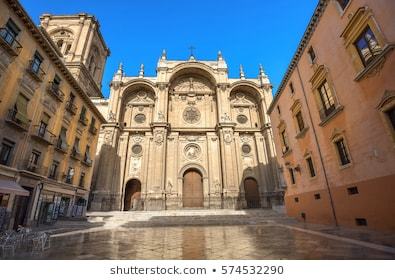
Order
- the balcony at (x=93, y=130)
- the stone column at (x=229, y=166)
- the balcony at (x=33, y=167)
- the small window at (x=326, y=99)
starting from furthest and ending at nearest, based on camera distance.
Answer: the stone column at (x=229, y=166) → the balcony at (x=93, y=130) → the balcony at (x=33, y=167) → the small window at (x=326, y=99)

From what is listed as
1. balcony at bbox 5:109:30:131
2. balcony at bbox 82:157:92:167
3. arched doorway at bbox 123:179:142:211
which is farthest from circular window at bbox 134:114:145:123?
balcony at bbox 5:109:30:131

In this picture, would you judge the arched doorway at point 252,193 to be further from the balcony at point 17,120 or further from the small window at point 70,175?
the balcony at point 17,120

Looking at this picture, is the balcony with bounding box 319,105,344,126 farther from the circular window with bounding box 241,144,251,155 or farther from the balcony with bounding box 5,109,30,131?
the balcony with bounding box 5,109,30,131

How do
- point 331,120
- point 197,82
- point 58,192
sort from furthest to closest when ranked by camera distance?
point 197,82 → point 58,192 → point 331,120

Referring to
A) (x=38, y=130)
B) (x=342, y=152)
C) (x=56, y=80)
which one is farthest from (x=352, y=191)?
(x=56, y=80)

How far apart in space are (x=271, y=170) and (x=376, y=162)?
18.1m

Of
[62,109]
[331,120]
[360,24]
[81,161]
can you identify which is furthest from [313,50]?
[81,161]

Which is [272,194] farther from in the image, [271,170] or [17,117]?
[17,117]

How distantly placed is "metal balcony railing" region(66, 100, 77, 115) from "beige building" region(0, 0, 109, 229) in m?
0.07

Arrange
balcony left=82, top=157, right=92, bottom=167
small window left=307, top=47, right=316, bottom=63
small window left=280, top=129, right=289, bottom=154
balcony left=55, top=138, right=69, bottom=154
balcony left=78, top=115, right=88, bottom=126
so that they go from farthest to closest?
balcony left=82, top=157, right=92, bottom=167 → balcony left=78, top=115, right=88, bottom=126 → small window left=280, top=129, right=289, bottom=154 → balcony left=55, top=138, right=69, bottom=154 → small window left=307, top=47, right=316, bottom=63

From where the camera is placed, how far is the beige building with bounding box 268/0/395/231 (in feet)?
24.4

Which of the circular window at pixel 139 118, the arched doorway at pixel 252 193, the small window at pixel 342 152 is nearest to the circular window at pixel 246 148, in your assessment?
the arched doorway at pixel 252 193

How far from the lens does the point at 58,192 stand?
1545 centimetres

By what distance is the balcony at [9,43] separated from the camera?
10.6 m
